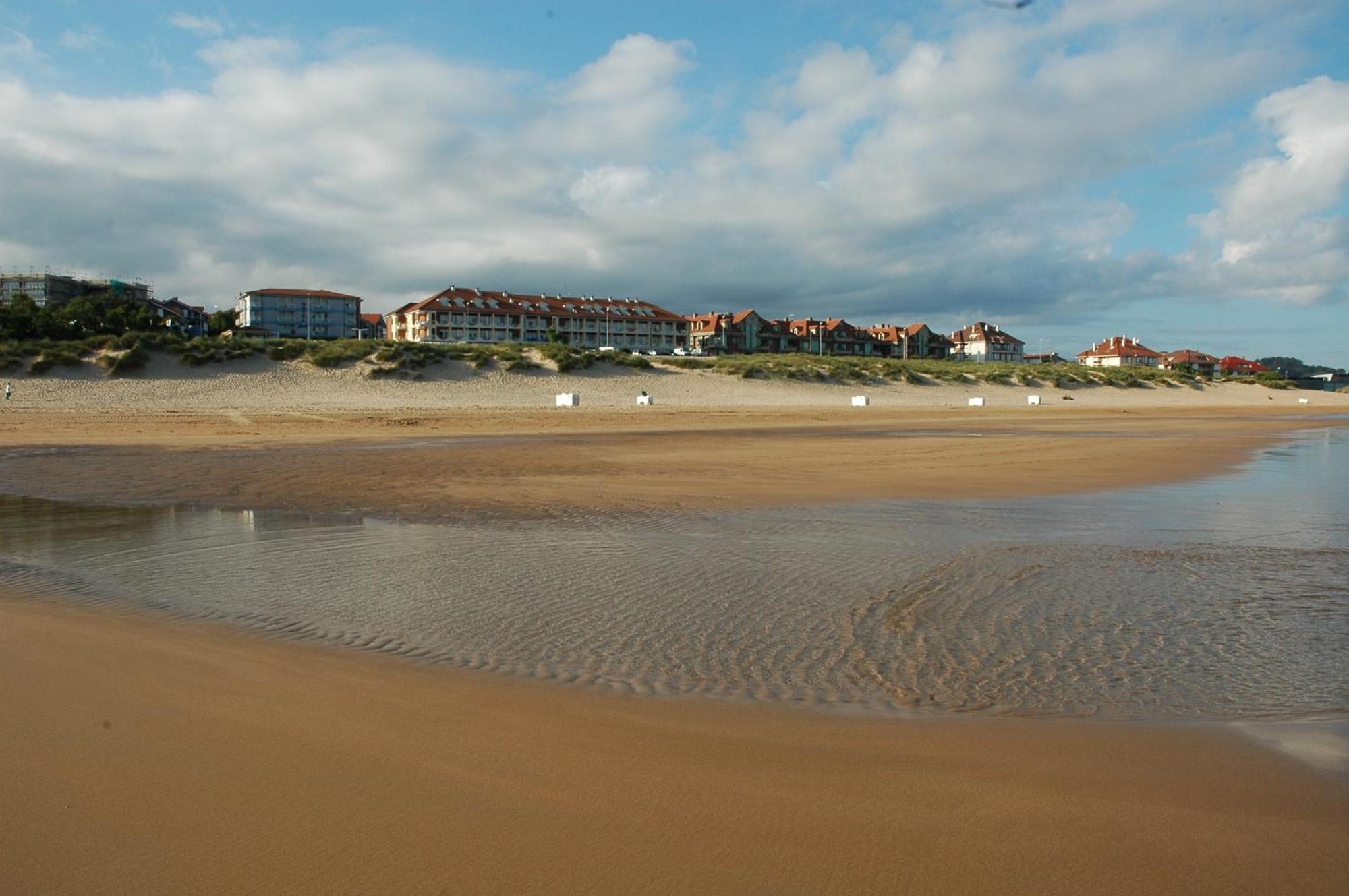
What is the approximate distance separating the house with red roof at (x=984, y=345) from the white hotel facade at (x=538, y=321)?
52595 millimetres

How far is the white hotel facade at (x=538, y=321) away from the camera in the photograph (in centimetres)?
10181

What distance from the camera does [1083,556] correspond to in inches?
348

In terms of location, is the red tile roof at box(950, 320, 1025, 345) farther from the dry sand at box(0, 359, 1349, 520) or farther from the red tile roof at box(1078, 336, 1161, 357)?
the dry sand at box(0, 359, 1349, 520)

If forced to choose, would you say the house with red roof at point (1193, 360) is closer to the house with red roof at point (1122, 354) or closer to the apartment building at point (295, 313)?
the house with red roof at point (1122, 354)

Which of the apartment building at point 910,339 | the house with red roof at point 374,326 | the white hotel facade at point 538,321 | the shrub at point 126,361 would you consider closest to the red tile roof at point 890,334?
the apartment building at point 910,339

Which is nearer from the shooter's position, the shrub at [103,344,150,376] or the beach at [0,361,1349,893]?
the beach at [0,361,1349,893]

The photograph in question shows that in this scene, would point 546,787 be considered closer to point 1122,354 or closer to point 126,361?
point 126,361

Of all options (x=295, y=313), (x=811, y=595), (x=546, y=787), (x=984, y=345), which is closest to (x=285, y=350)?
(x=811, y=595)

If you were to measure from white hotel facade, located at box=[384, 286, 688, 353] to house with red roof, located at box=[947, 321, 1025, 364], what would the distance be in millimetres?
52595

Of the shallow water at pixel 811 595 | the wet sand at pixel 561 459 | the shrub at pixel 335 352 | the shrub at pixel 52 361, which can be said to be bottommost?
the shallow water at pixel 811 595

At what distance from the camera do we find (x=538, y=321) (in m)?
105

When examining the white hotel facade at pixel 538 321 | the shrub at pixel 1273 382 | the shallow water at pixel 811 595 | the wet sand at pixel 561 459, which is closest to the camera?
the shallow water at pixel 811 595

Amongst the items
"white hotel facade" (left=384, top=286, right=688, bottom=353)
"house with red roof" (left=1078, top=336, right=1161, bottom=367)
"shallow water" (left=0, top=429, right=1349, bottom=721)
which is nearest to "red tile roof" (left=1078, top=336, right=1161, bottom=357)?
"house with red roof" (left=1078, top=336, right=1161, bottom=367)

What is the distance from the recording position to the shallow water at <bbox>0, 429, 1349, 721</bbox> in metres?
5.21
